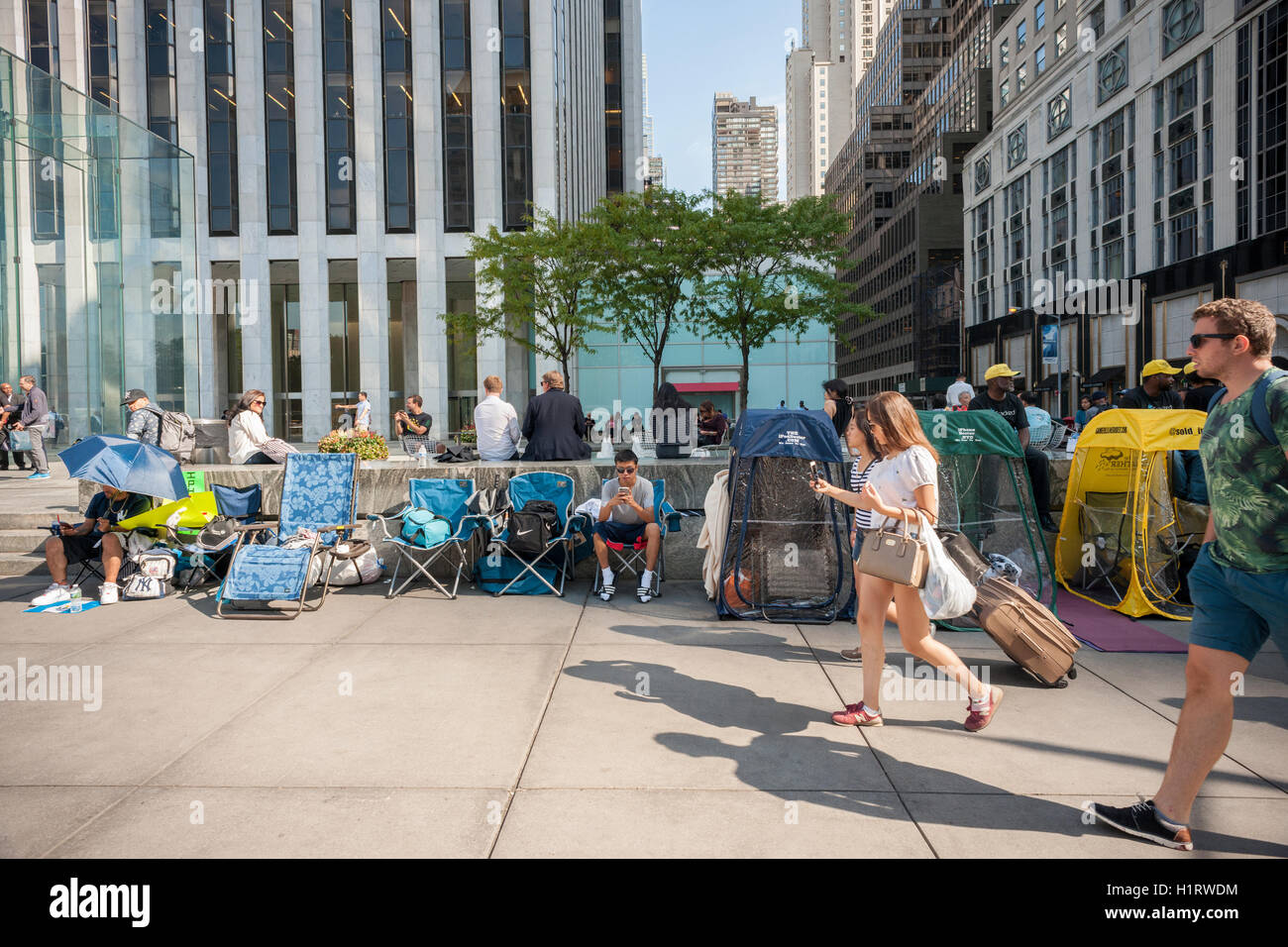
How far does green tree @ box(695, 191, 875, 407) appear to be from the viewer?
2222 centimetres

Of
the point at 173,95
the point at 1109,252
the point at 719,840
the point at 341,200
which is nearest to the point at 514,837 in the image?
the point at 719,840

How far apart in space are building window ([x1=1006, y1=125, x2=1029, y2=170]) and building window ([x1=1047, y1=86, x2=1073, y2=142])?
3.16 metres

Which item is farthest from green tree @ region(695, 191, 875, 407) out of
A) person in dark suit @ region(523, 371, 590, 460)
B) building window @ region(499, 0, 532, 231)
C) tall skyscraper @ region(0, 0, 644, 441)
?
person in dark suit @ region(523, 371, 590, 460)

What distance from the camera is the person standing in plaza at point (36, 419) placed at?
1591 centimetres

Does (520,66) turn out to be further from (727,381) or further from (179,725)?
(179,725)

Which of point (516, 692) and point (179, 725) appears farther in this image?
point (516, 692)

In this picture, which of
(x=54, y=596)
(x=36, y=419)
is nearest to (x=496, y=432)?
(x=54, y=596)

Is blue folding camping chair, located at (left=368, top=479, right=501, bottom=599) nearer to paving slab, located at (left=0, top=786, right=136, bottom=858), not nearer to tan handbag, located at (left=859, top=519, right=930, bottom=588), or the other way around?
paving slab, located at (left=0, top=786, right=136, bottom=858)

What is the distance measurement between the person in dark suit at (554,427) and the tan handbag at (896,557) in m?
6.00

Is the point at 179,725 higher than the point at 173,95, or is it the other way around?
the point at 173,95

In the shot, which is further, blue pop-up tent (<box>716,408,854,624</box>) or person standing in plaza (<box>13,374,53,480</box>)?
person standing in plaza (<box>13,374,53,480</box>)

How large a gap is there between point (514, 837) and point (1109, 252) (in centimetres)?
4505

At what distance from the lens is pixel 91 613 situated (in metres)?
7.78

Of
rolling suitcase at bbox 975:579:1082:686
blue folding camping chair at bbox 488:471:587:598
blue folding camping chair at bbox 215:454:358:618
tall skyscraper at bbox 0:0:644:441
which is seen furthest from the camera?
tall skyscraper at bbox 0:0:644:441
